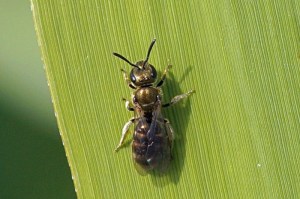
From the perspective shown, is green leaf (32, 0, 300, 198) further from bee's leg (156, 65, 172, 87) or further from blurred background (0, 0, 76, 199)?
blurred background (0, 0, 76, 199)

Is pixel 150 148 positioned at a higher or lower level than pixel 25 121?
lower

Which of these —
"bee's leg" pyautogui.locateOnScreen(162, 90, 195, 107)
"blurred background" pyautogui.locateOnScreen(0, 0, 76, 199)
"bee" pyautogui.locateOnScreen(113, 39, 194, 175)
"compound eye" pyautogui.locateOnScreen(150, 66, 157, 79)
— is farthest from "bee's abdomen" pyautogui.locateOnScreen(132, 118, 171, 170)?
"blurred background" pyautogui.locateOnScreen(0, 0, 76, 199)

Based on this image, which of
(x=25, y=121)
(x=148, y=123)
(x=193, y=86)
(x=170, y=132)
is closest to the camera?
(x=193, y=86)

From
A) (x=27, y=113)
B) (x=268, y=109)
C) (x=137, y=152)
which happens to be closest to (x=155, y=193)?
(x=137, y=152)

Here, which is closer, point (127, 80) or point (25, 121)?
point (127, 80)

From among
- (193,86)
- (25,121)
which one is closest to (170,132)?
(193,86)

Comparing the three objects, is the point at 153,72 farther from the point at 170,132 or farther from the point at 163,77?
the point at 170,132
